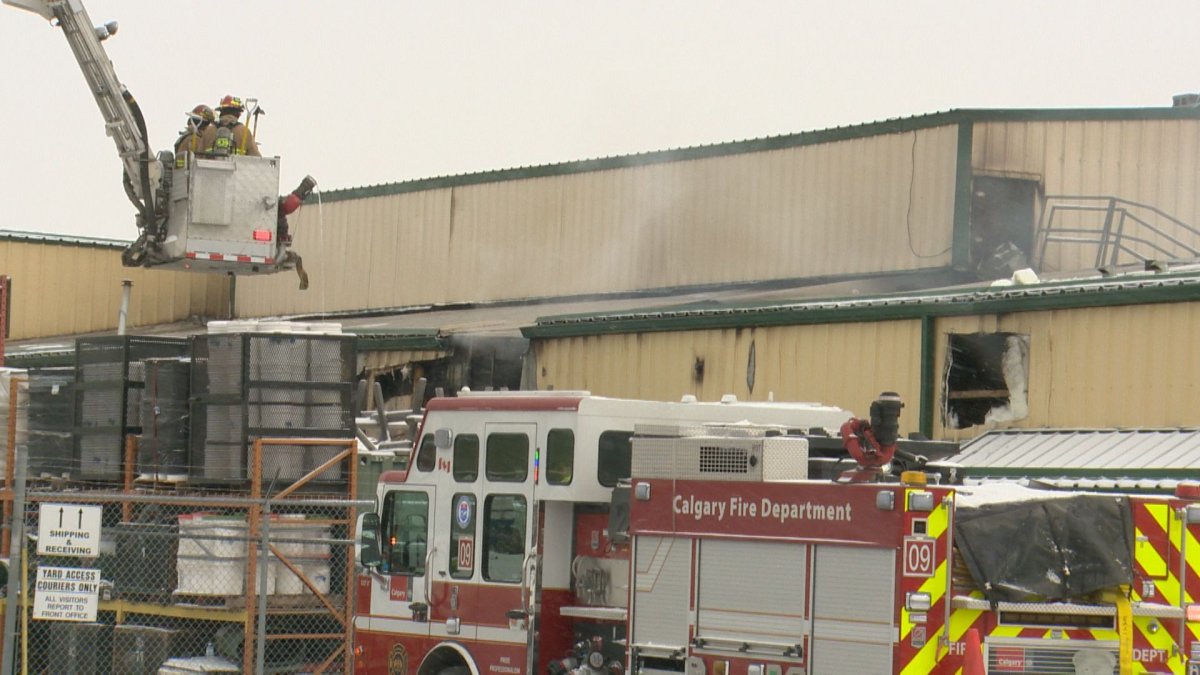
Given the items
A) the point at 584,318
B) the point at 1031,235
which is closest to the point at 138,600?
the point at 584,318

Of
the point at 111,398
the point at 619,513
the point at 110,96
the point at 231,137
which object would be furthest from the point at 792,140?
the point at 619,513

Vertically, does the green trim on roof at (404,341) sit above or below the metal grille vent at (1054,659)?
above

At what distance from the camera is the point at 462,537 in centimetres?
1410

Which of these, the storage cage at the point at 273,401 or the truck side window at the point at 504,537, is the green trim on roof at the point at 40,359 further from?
the truck side window at the point at 504,537

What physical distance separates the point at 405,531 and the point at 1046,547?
5.86m

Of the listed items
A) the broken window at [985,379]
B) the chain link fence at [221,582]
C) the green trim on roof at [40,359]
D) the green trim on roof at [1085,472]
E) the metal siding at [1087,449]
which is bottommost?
the chain link fence at [221,582]

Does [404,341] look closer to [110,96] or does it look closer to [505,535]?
[110,96]

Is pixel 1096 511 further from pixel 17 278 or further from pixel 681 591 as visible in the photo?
pixel 17 278

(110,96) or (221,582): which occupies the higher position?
(110,96)

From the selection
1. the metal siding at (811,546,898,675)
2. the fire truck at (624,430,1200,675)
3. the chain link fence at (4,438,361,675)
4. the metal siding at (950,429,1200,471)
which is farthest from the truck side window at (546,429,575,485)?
the metal siding at (950,429,1200,471)

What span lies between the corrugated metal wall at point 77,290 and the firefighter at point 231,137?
15303 millimetres

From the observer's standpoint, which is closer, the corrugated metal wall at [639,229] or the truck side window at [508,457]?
the truck side window at [508,457]

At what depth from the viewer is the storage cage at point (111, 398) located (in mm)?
18359

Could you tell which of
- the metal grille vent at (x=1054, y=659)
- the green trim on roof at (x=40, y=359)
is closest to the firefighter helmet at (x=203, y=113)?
the green trim on roof at (x=40, y=359)
